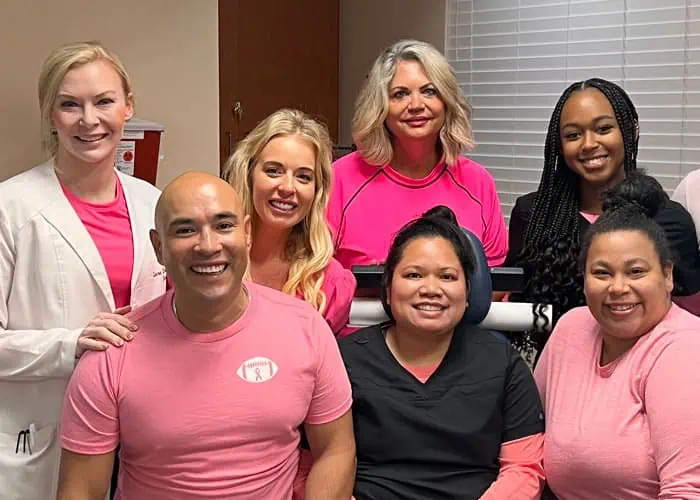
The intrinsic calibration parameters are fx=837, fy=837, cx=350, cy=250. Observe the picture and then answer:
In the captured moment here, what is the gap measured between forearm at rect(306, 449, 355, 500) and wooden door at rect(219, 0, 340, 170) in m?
2.58

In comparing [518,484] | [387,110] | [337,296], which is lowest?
[518,484]

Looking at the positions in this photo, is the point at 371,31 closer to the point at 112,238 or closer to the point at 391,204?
the point at 391,204

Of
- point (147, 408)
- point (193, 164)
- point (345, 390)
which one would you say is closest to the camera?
point (147, 408)

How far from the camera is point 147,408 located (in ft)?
5.40

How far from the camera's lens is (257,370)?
1.71 metres

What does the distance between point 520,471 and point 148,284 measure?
950 millimetres

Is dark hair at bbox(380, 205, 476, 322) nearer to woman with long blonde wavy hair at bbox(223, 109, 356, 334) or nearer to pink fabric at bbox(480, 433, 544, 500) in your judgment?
woman with long blonde wavy hair at bbox(223, 109, 356, 334)

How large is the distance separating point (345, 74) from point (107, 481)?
11.1 feet

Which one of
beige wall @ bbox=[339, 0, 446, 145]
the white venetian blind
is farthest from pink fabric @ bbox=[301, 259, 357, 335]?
beige wall @ bbox=[339, 0, 446, 145]

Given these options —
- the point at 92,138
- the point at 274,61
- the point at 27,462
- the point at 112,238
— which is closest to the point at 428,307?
the point at 112,238

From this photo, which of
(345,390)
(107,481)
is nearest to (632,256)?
(345,390)

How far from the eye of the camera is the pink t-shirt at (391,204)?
2.44 metres

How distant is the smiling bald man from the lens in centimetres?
165

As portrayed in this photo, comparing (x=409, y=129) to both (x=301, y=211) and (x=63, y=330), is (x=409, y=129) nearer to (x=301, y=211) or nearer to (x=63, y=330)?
(x=301, y=211)
